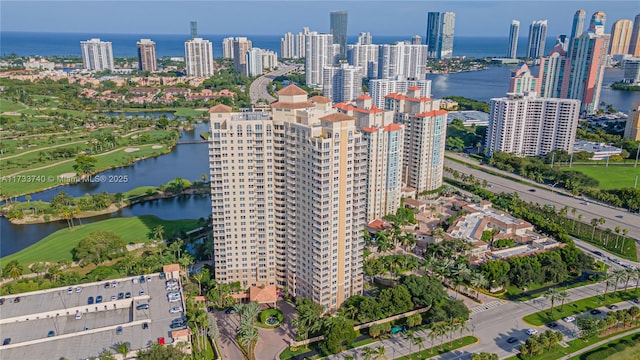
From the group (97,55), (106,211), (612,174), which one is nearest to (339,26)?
(97,55)

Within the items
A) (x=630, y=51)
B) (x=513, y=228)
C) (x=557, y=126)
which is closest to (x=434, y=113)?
(x=513, y=228)

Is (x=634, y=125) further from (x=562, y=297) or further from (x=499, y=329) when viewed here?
(x=499, y=329)

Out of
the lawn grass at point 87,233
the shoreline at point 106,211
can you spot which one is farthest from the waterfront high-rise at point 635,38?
the lawn grass at point 87,233

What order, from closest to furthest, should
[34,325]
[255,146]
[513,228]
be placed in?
[34,325], [255,146], [513,228]

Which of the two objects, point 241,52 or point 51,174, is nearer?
point 51,174

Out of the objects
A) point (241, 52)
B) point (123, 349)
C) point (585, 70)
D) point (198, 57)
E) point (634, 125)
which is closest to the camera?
point (123, 349)

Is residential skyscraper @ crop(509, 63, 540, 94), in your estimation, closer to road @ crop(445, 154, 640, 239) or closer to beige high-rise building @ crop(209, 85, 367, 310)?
road @ crop(445, 154, 640, 239)

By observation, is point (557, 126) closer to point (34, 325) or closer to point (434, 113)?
point (434, 113)
